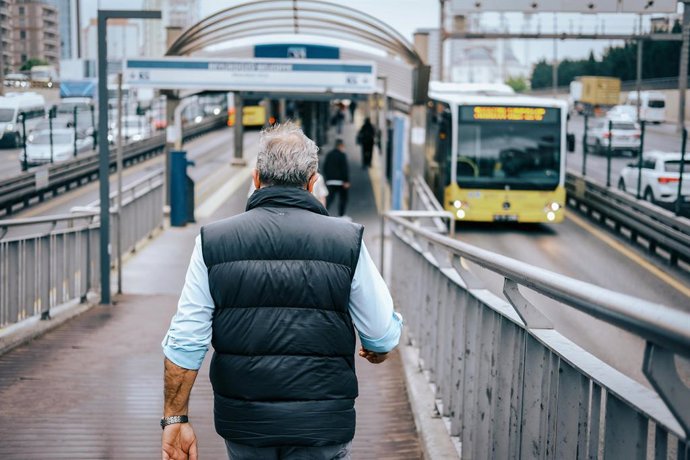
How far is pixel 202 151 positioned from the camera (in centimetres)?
5309

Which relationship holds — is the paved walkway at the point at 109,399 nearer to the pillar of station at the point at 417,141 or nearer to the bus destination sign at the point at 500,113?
the pillar of station at the point at 417,141

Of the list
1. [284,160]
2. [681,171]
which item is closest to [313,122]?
[681,171]

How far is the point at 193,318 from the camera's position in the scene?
3295mm

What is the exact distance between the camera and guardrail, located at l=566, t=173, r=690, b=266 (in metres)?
18.8

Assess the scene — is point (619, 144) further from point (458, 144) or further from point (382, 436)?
point (382, 436)

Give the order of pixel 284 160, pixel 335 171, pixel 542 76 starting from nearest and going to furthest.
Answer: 1. pixel 284 160
2. pixel 335 171
3. pixel 542 76

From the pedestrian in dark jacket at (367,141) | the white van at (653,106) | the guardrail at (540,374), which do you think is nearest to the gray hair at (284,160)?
the guardrail at (540,374)

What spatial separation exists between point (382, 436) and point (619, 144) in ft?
92.8

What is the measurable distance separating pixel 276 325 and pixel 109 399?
14.0 feet

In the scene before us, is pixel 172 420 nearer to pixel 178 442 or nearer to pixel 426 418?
pixel 178 442

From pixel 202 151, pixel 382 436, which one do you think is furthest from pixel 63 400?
pixel 202 151

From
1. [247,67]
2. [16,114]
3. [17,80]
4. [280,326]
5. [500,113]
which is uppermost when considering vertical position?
[247,67]

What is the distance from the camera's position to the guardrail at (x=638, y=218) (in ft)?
61.7

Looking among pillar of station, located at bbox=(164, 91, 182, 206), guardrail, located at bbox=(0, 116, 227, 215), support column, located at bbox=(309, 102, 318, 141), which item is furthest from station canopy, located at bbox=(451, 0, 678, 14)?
support column, located at bbox=(309, 102, 318, 141)
